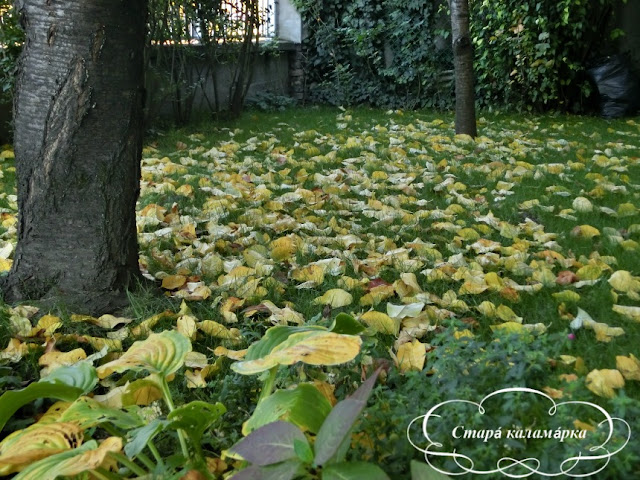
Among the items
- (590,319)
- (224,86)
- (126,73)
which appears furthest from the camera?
(224,86)

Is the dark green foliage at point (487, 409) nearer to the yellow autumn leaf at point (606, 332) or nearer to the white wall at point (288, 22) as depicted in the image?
the yellow autumn leaf at point (606, 332)

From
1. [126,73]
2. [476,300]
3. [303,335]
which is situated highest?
[126,73]

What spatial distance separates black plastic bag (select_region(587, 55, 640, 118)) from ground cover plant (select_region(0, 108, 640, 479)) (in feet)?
9.01

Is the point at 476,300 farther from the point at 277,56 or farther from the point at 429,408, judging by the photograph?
the point at 277,56

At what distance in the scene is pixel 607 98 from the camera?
7.95 meters

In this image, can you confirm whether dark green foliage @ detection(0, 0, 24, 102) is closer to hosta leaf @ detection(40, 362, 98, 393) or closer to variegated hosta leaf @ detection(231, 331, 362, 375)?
hosta leaf @ detection(40, 362, 98, 393)

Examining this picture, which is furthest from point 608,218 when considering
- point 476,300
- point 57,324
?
point 57,324

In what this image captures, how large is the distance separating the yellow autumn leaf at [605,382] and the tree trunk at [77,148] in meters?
1.60

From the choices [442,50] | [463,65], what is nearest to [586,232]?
[463,65]

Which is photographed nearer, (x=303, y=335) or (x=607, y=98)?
(x=303, y=335)

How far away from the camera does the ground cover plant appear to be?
4.82ft

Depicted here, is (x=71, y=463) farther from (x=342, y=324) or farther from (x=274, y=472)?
(x=342, y=324)

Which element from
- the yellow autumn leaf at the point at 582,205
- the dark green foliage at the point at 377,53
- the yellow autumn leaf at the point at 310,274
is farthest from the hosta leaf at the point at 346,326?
the dark green foliage at the point at 377,53

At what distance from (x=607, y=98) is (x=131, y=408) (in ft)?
24.5
